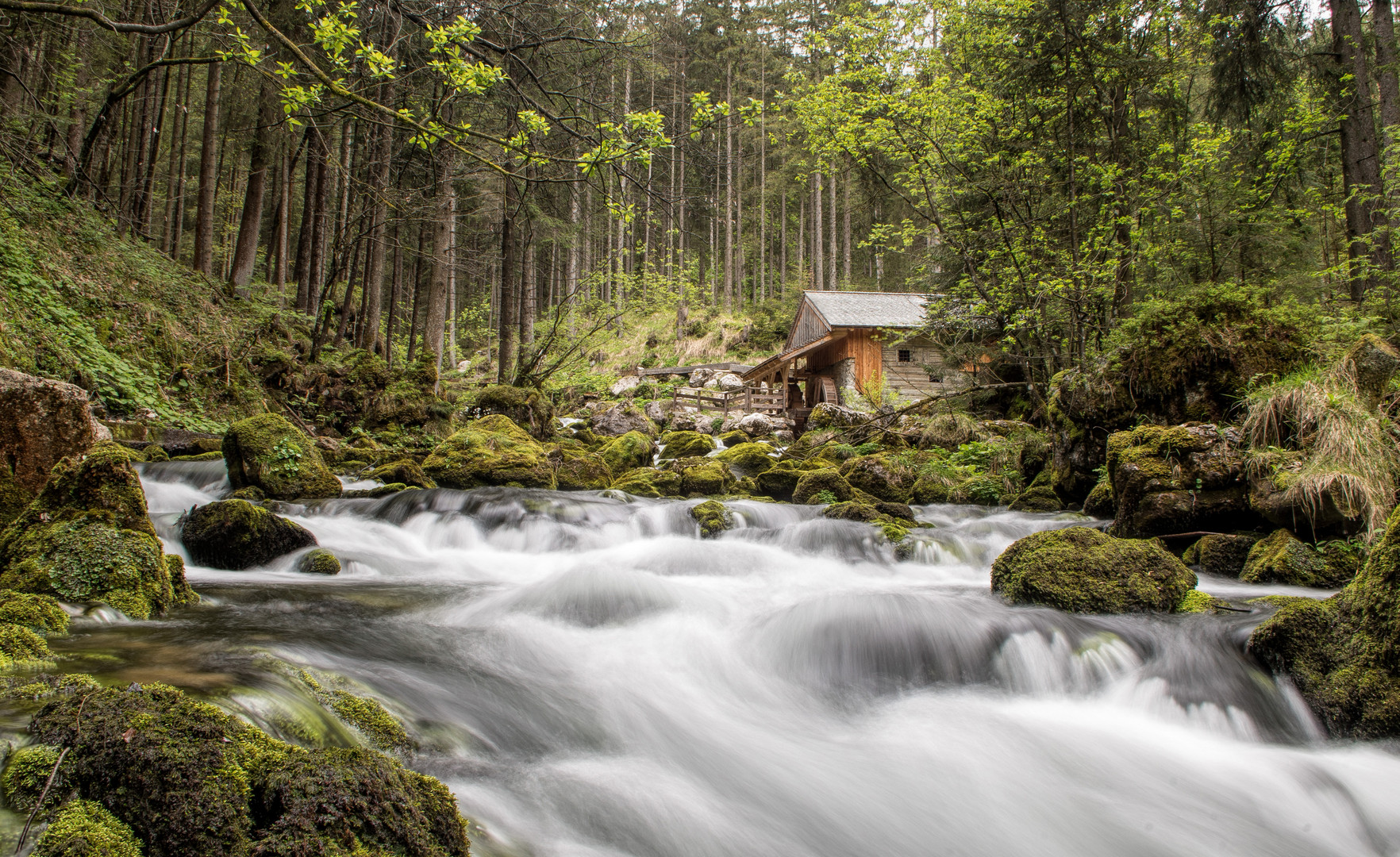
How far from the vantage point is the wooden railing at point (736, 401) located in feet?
89.0

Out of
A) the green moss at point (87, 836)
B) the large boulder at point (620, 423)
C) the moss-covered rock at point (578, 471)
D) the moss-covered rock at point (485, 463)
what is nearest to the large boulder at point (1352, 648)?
the green moss at point (87, 836)

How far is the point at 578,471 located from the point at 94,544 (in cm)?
879

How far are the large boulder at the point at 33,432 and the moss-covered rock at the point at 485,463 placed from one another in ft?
21.4

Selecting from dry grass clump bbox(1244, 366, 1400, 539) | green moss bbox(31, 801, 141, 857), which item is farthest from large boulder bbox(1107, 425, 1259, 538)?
green moss bbox(31, 801, 141, 857)

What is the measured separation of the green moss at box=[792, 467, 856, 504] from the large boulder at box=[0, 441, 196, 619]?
866 centimetres

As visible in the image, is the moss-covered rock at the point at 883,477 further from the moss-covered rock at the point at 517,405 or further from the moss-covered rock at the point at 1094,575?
the moss-covered rock at the point at 517,405

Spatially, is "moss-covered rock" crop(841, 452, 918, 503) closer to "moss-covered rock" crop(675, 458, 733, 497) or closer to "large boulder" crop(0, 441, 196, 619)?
"moss-covered rock" crop(675, 458, 733, 497)

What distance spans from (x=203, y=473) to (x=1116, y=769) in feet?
34.4

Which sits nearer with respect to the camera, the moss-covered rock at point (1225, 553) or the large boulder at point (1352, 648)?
the large boulder at point (1352, 648)

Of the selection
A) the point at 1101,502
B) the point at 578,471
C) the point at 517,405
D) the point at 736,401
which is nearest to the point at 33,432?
the point at 578,471

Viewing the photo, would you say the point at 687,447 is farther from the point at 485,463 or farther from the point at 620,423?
the point at 485,463

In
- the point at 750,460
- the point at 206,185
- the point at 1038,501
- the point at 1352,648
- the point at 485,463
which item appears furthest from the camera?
the point at 206,185

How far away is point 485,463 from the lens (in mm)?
11273

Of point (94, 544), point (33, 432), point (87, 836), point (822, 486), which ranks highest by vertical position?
point (33, 432)
